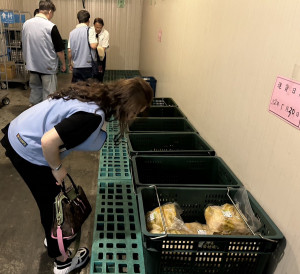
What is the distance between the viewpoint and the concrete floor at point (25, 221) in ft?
5.82

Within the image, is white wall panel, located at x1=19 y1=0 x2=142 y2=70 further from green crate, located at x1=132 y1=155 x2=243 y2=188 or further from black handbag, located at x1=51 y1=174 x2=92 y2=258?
black handbag, located at x1=51 y1=174 x2=92 y2=258

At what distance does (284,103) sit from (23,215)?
2.07m

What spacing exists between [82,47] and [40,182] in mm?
2944

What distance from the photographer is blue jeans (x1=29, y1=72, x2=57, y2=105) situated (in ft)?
12.5

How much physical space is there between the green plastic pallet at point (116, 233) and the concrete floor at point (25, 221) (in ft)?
0.64

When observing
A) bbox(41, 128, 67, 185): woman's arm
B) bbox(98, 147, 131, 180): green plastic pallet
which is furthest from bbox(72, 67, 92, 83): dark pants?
A: bbox(41, 128, 67, 185): woman's arm

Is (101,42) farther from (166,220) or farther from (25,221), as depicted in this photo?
(166,220)

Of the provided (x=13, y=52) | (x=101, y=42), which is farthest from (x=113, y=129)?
(x=13, y=52)

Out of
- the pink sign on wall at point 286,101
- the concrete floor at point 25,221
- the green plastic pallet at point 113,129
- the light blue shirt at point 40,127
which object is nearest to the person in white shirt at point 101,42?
the green plastic pallet at point 113,129

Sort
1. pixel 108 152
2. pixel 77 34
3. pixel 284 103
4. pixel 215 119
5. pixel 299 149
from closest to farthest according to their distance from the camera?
pixel 299 149 < pixel 284 103 < pixel 215 119 < pixel 108 152 < pixel 77 34

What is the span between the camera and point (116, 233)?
5.94 feet

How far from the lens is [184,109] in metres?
3.00

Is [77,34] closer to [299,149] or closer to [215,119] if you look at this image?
[215,119]

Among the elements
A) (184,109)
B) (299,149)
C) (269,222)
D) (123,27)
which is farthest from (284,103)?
(123,27)
